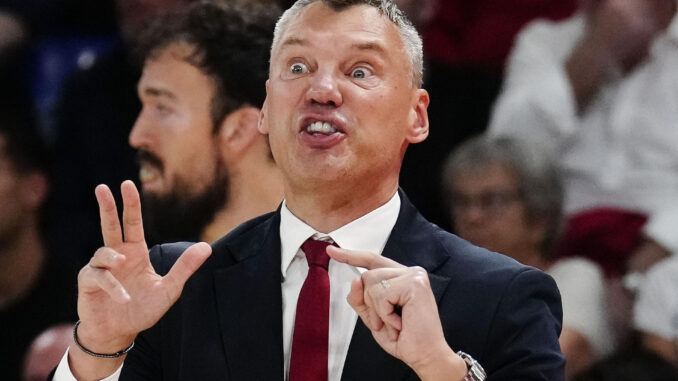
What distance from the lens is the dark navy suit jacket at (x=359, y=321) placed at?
233cm

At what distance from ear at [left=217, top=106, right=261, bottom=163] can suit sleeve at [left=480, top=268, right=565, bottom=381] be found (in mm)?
1301

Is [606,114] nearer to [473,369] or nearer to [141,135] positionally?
[141,135]

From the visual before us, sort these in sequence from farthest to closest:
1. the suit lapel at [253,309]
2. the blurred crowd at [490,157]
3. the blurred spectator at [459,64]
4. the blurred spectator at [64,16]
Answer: the blurred spectator at [64,16] < the blurred spectator at [459,64] < the blurred crowd at [490,157] < the suit lapel at [253,309]

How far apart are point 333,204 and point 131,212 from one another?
0.41 metres

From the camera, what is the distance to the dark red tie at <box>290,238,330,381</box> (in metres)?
2.38

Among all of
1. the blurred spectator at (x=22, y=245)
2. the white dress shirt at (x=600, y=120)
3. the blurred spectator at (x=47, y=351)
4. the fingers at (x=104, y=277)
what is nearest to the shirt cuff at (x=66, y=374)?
the fingers at (x=104, y=277)

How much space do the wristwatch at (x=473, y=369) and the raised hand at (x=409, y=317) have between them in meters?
0.01

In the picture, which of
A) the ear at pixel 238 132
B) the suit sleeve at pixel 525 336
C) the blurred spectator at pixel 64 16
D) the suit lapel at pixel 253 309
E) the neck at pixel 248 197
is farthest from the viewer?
the blurred spectator at pixel 64 16

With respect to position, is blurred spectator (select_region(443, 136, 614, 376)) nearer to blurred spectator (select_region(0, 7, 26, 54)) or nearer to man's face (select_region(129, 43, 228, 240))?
man's face (select_region(129, 43, 228, 240))

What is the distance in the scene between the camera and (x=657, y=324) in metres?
4.04

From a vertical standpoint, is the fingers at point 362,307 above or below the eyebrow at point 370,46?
below

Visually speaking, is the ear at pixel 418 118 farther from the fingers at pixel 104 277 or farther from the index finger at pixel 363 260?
the fingers at pixel 104 277

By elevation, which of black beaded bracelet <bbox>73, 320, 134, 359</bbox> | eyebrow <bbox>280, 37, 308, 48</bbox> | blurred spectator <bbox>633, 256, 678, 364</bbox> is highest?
eyebrow <bbox>280, 37, 308, 48</bbox>

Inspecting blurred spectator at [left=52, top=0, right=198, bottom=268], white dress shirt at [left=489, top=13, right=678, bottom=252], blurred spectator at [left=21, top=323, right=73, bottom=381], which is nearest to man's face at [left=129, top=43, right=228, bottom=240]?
blurred spectator at [left=52, top=0, right=198, bottom=268]
